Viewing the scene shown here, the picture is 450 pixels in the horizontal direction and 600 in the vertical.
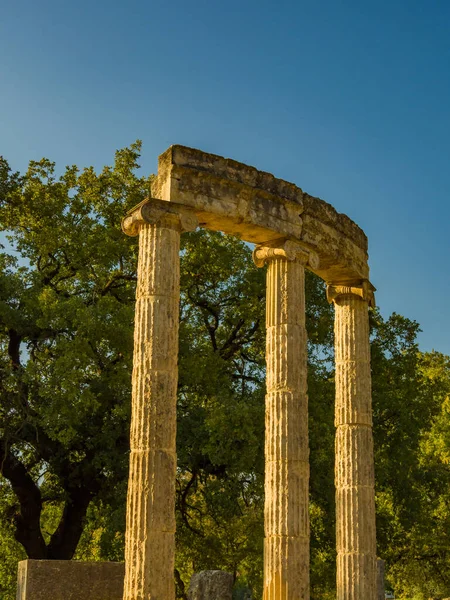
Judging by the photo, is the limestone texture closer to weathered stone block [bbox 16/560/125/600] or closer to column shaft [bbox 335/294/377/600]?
column shaft [bbox 335/294/377/600]

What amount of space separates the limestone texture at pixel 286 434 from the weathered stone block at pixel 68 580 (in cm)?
333

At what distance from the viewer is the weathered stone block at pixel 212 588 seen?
78.5ft

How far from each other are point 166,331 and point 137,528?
3.93 meters

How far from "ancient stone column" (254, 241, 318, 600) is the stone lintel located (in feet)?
2.29

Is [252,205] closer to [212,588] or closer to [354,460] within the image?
[354,460]

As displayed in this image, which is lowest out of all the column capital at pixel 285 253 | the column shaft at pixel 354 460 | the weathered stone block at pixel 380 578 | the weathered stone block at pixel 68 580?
the weathered stone block at pixel 380 578

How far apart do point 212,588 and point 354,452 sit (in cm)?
613

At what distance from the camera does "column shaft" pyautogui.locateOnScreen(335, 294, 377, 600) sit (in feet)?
67.5

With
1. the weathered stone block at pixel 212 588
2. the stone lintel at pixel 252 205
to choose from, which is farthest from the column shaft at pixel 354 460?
the weathered stone block at pixel 212 588

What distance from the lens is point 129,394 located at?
97.2 ft

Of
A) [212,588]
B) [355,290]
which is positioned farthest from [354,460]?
[212,588]

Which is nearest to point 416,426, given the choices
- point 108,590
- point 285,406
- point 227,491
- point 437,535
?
point 437,535

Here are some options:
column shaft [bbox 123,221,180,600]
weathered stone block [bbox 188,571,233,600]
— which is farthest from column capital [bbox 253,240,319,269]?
weathered stone block [bbox 188,571,233,600]

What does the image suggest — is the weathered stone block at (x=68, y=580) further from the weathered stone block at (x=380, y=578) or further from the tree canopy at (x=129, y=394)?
the weathered stone block at (x=380, y=578)
